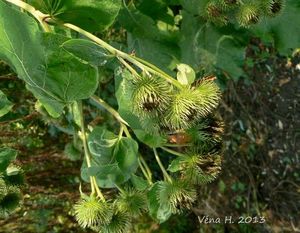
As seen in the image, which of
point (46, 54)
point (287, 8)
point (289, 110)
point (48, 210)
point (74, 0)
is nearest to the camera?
point (46, 54)

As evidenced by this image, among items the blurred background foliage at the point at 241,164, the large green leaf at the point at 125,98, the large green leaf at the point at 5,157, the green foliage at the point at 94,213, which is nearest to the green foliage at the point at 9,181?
the large green leaf at the point at 5,157

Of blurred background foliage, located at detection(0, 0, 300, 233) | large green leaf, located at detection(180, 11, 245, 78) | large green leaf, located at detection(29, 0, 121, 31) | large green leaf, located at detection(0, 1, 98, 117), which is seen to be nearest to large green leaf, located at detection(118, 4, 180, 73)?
large green leaf, located at detection(180, 11, 245, 78)

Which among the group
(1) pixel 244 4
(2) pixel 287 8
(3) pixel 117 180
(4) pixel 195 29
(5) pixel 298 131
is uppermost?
(1) pixel 244 4

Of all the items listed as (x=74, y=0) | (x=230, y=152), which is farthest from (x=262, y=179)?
(x=74, y=0)

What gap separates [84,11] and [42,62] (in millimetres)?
256

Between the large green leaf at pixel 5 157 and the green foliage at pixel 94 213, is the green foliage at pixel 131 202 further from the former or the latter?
the large green leaf at pixel 5 157

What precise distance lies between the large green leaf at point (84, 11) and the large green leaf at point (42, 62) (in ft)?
0.65

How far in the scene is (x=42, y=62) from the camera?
1.11 metres

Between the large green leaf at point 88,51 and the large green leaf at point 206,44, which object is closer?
the large green leaf at point 88,51

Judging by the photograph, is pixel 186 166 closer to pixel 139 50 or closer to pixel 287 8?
pixel 139 50

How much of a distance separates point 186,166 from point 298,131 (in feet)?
7.83

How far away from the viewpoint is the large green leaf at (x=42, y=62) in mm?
1032

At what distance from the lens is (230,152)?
3.58 m

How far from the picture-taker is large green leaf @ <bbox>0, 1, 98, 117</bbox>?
40.6 inches
